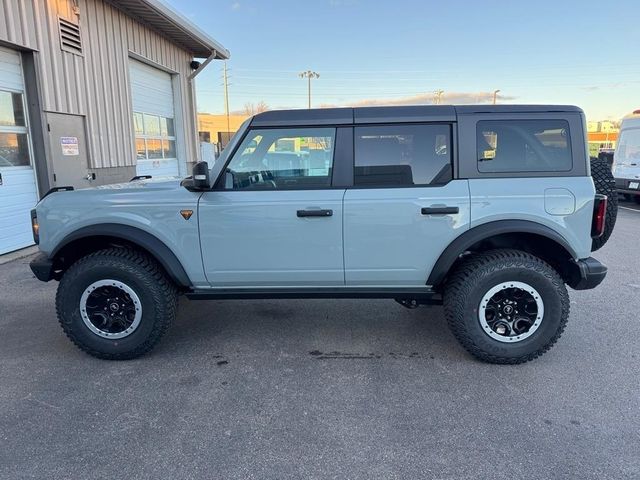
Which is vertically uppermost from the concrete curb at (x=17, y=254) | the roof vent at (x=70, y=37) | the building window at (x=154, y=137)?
the roof vent at (x=70, y=37)

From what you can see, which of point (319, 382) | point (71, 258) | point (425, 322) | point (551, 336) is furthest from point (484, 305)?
point (71, 258)

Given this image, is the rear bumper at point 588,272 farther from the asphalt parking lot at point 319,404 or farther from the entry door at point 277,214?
the entry door at point 277,214

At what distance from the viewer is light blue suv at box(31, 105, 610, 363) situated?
334 cm

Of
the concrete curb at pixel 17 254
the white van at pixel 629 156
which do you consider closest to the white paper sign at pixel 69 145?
the concrete curb at pixel 17 254

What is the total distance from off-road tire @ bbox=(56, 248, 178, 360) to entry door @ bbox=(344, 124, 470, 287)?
1.50 metres

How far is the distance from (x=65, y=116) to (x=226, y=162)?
Answer: 19.9 feet

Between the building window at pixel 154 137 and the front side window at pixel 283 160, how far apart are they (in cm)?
809

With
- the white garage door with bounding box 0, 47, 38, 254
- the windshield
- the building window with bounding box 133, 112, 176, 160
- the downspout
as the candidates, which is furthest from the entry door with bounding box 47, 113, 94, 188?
the windshield

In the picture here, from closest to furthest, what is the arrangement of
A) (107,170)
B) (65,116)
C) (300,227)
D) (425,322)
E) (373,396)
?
(373,396) < (300,227) < (425,322) < (65,116) < (107,170)

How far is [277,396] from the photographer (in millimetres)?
3070

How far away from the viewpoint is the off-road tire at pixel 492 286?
3.35m

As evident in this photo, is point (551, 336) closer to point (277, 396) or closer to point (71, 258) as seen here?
point (277, 396)

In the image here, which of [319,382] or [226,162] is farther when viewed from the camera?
[226,162]

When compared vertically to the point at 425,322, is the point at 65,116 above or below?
above
